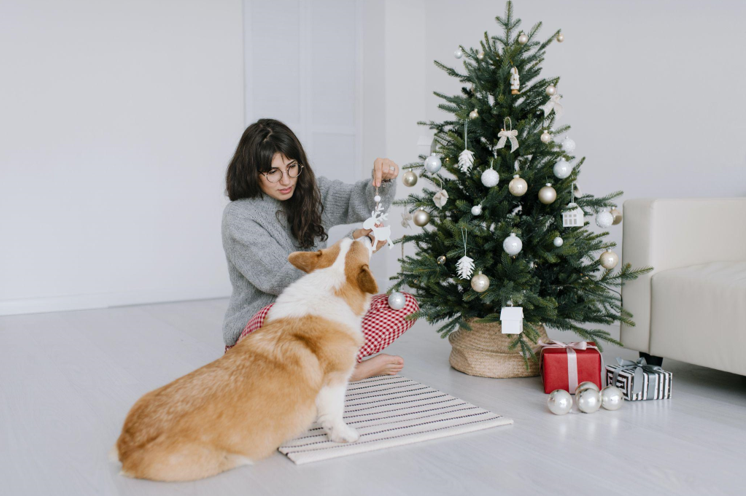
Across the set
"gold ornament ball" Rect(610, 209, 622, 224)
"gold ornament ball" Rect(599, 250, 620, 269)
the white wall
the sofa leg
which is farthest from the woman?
the white wall

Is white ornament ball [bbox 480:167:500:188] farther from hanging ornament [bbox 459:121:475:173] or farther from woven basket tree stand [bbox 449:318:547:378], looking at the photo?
woven basket tree stand [bbox 449:318:547:378]

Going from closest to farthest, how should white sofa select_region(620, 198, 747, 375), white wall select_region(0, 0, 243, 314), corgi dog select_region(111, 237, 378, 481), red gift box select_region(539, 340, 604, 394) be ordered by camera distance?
corgi dog select_region(111, 237, 378, 481) → white sofa select_region(620, 198, 747, 375) → red gift box select_region(539, 340, 604, 394) → white wall select_region(0, 0, 243, 314)

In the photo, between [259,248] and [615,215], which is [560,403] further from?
[259,248]

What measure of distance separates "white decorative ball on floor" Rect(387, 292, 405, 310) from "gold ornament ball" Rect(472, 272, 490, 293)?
26 centimetres

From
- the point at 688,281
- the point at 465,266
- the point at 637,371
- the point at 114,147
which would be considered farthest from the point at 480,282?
the point at 114,147

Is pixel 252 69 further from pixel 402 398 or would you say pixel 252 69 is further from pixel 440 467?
pixel 440 467

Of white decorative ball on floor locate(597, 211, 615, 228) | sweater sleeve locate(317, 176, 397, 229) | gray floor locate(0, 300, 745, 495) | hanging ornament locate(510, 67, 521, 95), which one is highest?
hanging ornament locate(510, 67, 521, 95)

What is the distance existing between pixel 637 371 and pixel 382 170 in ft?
3.64

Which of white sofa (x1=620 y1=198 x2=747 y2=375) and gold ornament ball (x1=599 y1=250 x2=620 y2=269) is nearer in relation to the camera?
white sofa (x1=620 y1=198 x2=747 y2=375)

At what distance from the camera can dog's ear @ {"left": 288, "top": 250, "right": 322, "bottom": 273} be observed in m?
1.69

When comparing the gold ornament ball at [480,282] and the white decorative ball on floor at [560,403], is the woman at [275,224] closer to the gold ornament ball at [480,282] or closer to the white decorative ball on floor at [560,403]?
the gold ornament ball at [480,282]

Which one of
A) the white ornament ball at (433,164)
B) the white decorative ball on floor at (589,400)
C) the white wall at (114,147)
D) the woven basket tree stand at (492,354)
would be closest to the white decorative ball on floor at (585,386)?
the white decorative ball on floor at (589,400)

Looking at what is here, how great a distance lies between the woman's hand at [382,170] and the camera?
2.14 m

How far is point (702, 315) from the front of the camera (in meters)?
2.12
